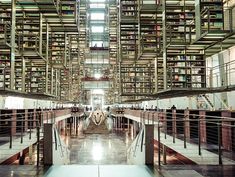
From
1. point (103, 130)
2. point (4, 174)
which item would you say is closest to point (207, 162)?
point (4, 174)

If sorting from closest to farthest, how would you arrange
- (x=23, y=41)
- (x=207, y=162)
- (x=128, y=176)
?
(x=128, y=176) < (x=207, y=162) < (x=23, y=41)

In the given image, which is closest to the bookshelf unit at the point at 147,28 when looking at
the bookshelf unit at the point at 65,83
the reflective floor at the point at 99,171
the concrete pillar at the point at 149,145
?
the concrete pillar at the point at 149,145

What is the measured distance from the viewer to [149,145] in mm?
4379

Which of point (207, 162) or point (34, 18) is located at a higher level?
point (34, 18)

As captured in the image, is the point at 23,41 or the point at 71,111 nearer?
the point at 23,41

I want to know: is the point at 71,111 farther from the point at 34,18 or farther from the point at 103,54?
the point at 103,54

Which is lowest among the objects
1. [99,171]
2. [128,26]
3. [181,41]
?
[99,171]

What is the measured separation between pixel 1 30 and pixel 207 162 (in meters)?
5.17

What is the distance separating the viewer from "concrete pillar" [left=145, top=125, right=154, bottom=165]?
4.31m

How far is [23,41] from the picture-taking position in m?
8.56

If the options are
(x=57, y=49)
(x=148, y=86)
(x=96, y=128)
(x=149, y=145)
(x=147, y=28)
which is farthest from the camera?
(x=96, y=128)

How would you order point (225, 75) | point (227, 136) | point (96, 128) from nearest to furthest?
1. point (227, 136)
2. point (225, 75)
3. point (96, 128)

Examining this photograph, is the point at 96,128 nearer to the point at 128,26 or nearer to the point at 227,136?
the point at 128,26

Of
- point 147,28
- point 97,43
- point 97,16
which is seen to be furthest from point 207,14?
point 97,43
